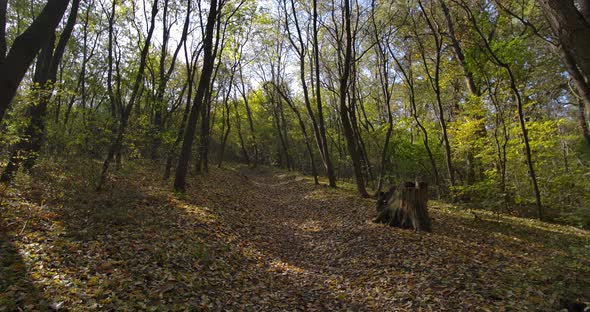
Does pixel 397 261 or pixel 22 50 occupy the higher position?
pixel 22 50

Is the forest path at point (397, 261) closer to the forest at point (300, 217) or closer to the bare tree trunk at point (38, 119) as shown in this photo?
the forest at point (300, 217)

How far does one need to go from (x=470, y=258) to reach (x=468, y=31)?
10567mm

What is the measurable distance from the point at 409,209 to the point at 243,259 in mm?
5198

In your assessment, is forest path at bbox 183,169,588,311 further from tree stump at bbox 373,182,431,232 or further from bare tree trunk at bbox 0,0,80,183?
bare tree trunk at bbox 0,0,80,183

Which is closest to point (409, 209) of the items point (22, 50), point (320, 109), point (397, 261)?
point (397, 261)

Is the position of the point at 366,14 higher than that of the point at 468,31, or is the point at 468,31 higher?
the point at 366,14

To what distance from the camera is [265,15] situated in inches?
797

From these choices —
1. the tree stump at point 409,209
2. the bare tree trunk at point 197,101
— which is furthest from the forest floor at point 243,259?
the bare tree trunk at point 197,101

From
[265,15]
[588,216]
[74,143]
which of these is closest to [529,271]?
[588,216]

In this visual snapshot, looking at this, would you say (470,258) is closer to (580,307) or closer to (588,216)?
(580,307)

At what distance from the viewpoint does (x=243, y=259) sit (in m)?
7.00

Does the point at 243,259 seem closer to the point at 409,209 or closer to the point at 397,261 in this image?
the point at 397,261

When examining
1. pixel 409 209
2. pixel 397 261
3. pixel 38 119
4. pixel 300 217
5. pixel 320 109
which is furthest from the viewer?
pixel 320 109

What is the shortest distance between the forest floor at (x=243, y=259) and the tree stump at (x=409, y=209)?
40 centimetres
